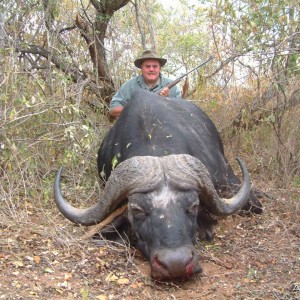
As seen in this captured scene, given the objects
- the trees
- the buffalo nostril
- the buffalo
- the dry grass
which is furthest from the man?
the buffalo nostril

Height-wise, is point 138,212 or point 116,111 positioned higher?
point 116,111

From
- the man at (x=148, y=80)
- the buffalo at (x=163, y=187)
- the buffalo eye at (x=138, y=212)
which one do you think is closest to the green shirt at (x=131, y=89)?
the man at (x=148, y=80)

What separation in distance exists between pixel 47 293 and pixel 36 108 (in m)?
2.04

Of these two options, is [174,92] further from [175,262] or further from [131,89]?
[175,262]

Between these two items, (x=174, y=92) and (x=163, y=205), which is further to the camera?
(x=174, y=92)

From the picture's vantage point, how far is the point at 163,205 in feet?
11.9

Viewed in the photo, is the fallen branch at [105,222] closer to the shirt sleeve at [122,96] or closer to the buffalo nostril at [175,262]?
the buffalo nostril at [175,262]

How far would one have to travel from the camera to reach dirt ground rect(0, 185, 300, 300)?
3176mm

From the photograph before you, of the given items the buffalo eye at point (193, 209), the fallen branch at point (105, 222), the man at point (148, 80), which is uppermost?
the man at point (148, 80)

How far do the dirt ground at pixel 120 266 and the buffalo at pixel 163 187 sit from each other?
14 cm

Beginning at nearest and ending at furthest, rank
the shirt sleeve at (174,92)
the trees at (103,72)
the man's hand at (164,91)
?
1. the trees at (103,72)
2. the man's hand at (164,91)
3. the shirt sleeve at (174,92)

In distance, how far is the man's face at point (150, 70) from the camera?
674 cm

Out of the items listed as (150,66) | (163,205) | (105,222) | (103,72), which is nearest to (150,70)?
(150,66)

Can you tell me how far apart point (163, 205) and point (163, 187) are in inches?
6.1
